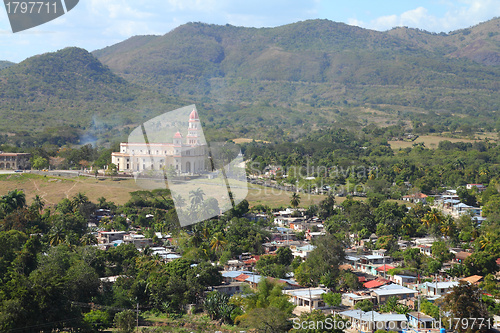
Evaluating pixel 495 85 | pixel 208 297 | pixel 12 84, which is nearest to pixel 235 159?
pixel 208 297

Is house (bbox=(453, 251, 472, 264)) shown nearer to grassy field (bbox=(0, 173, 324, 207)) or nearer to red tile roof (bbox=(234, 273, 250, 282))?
red tile roof (bbox=(234, 273, 250, 282))

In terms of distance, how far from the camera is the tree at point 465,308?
24406mm

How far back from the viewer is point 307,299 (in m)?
28.2

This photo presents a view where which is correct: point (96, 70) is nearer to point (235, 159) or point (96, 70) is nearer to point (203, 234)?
point (235, 159)

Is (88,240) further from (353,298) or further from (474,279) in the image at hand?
(474,279)

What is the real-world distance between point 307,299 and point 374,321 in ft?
11.9

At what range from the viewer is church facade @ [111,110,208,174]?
6419cm

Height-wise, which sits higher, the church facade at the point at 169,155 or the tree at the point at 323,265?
the church facade at the point at 169,155

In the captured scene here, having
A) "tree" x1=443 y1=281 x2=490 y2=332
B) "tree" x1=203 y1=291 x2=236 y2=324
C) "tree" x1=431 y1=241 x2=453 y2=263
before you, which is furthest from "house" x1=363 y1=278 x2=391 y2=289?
"tree" x1=203 y1=291 x2=236 y2=324

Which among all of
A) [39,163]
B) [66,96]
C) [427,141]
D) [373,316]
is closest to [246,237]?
[373,316]

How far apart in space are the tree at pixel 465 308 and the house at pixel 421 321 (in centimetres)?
68

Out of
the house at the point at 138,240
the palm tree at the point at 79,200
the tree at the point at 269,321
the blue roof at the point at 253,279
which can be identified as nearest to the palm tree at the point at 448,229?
the blue roof at the point at 253,279

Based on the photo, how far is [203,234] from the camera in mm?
40031

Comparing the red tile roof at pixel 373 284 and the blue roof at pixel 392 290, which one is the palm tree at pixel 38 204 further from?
the blue roof at pixel 392 290
